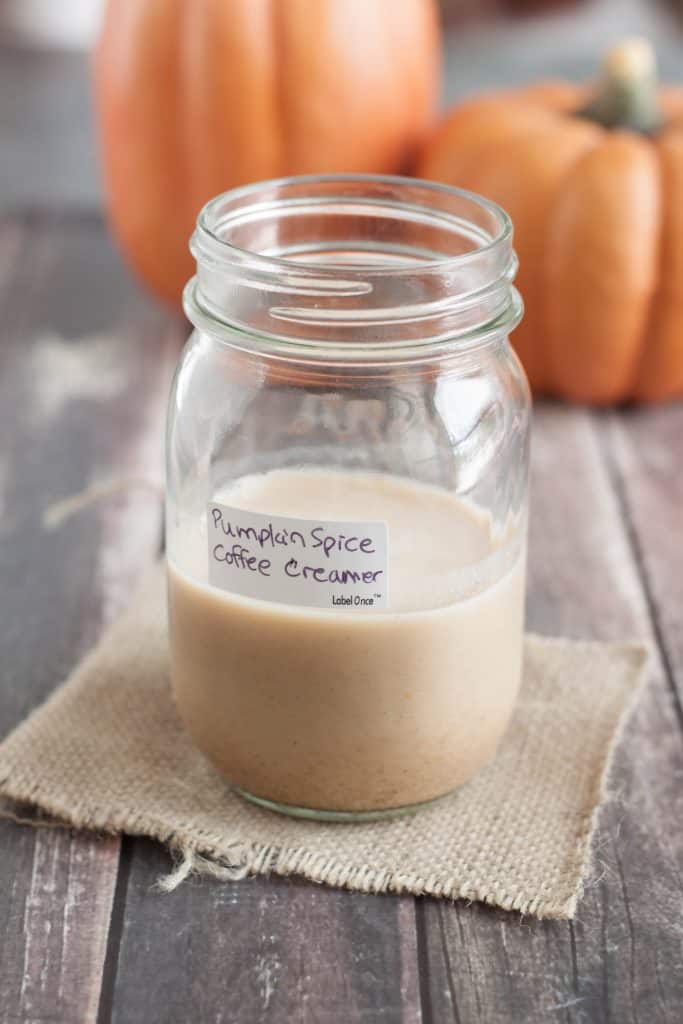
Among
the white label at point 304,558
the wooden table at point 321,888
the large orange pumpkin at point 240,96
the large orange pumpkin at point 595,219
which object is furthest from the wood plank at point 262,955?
the large orange pumpkin at point 240,96

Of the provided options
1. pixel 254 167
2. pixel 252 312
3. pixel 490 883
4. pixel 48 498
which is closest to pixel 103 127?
pixel 254 167

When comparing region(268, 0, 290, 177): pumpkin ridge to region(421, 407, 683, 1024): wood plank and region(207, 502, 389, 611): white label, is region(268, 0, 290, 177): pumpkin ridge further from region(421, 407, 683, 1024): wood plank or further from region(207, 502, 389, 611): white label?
region(207, 502, 389, 611): white label

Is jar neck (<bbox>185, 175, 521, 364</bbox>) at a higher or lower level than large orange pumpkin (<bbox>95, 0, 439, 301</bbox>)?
higher

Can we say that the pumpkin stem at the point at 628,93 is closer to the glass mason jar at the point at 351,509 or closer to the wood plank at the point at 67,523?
the wood plank at the point at 67,523

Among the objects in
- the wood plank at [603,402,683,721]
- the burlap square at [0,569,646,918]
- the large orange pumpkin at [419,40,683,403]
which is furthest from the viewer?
the large orange pumpkin at [419,40,683,403]

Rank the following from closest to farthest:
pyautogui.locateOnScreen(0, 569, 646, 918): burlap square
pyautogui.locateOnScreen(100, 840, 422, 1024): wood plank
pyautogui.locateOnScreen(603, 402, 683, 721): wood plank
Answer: pyautogui.locateOnScreen(100, 840, 422, 1024): wood plank → pyautogui.locateOnScreen(0, 569, 646, 918): burlap square → pyautogui.locateOnScreen(603, 402, 683, 721): wood plank

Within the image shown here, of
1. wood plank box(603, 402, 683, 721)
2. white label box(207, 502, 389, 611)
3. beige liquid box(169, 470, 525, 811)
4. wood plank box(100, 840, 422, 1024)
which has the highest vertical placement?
white label box(207, 502, 389, 611)

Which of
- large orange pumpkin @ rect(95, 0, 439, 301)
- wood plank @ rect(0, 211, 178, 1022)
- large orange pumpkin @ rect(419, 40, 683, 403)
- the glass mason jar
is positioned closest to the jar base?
the glass mason jar

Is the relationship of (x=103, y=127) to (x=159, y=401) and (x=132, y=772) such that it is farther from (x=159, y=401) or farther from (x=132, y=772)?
(x=132, y=772)
